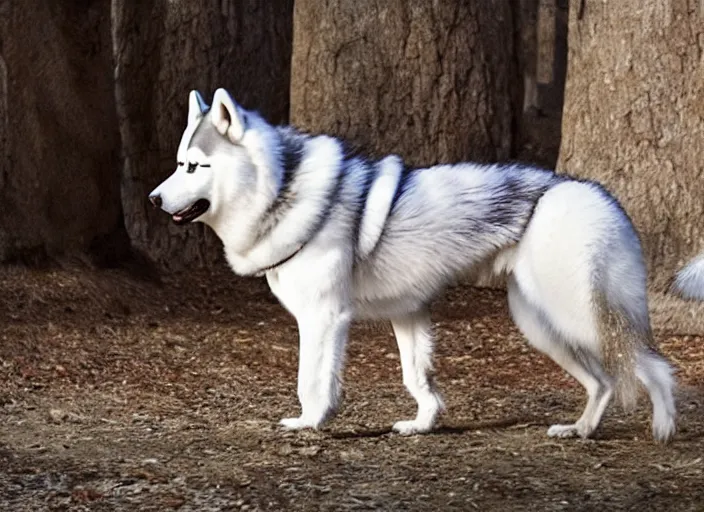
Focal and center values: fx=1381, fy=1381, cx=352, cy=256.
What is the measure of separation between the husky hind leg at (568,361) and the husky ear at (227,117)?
4.67 feet

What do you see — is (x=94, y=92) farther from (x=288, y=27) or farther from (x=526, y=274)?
(x=526, y=274)

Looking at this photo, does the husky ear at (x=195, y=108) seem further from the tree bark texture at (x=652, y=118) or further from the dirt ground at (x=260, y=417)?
the tree bark texture at (x=652, y=118)

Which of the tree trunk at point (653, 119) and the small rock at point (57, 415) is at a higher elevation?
the tree trunk at point (653, 119)

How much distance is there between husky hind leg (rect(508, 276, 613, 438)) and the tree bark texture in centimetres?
257

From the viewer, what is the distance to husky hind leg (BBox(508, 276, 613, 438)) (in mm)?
6309

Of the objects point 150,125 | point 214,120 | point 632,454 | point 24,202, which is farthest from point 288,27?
point 632,454

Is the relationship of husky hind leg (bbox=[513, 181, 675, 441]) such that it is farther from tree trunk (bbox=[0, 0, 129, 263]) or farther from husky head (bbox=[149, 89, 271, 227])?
tree trunk (bbox=[0, 0, 129, 263])

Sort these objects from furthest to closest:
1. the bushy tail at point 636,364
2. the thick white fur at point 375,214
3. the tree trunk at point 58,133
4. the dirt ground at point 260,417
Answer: the tree trunk at point 58,133
the thick white fur at point 375,214
the bushy tail at point 636,364
the dirt ground at point 260,417

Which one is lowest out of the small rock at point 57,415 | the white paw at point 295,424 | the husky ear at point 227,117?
the small rock at point 57,415

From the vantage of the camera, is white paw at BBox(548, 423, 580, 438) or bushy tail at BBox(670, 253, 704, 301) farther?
white paw at BBox(548, 423, 580, 438)

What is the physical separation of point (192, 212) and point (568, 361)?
188cm

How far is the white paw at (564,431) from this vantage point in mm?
6312

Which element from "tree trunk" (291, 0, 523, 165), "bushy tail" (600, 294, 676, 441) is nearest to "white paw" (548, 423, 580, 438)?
"bushy tail" (600, 294, 676, 441)

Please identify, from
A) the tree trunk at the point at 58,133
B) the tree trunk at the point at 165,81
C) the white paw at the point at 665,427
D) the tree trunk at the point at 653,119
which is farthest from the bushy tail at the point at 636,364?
the tree trunk at the point at 165,81
